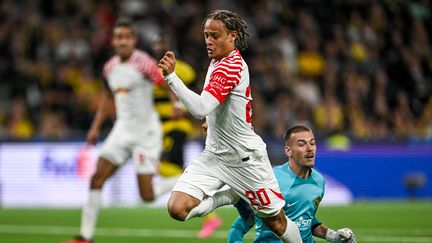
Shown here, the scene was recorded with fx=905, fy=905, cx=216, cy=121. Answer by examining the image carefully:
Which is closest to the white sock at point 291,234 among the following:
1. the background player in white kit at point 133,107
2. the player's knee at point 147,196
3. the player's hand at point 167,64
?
the player's hand at point 167,64

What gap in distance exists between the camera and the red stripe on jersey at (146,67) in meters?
11.0

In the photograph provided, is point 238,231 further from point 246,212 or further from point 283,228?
point 283,228

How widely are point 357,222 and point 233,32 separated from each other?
6238mm

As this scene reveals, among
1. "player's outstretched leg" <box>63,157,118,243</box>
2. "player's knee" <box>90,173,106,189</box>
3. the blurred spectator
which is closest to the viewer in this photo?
"player's outstretched leg" <box>63,157,118,243</box>

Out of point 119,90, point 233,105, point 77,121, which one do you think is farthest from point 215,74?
point 77,121

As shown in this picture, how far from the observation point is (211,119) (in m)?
7.47

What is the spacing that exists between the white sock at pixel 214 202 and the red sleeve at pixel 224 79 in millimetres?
1050

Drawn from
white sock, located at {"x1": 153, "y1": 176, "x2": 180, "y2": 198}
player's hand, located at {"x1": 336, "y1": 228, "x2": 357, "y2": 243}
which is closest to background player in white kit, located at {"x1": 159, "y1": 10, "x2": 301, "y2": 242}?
player's hand, located at {"x1": 336, "y1": 228, "x2": 357, "y2": 243}

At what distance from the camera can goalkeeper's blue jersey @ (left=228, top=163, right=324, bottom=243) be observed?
769cm

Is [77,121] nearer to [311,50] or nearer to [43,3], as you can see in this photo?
[43,3]

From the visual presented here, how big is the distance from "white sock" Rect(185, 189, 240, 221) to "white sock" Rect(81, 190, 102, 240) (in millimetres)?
2810

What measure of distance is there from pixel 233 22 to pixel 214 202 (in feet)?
5.06

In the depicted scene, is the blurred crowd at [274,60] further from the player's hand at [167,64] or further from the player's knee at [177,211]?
the player's hand at [167,64]

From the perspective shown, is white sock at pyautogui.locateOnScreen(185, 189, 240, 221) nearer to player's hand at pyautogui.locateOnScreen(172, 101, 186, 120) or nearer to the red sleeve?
the red sleeve
